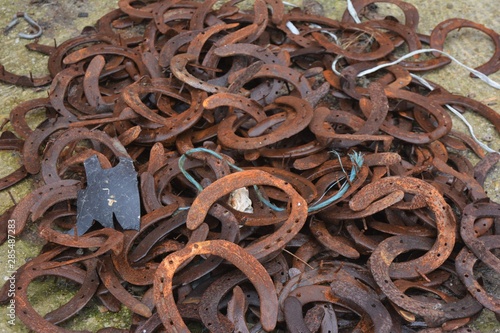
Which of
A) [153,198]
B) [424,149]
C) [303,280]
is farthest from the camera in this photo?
[424,149]

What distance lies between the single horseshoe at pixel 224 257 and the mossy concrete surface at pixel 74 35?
1.27 feet

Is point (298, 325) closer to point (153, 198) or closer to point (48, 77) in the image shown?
point (153, 198)

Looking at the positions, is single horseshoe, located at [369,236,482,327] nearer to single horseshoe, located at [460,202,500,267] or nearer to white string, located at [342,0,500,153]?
single horseshoe, located at [460,202,500,267]

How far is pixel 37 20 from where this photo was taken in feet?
15.5

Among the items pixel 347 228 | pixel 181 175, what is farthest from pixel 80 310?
pixel 347 228

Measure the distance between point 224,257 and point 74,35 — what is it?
260 centimetres

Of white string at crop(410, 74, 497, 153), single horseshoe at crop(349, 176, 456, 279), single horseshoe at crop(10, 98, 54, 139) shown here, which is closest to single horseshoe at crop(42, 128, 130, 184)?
single horseshoe at crop(10, 98, 54, 139)

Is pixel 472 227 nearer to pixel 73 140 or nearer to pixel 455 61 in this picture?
pixel 455 61

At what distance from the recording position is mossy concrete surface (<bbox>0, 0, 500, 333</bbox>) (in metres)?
2.96

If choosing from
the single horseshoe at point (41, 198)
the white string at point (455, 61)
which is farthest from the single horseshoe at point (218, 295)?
the white string at point (455, 61)

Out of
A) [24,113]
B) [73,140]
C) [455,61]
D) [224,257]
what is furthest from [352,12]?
[224,257]

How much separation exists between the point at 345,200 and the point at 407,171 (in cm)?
48

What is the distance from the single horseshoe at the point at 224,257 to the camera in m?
2.60

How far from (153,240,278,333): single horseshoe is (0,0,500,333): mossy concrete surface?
0.39 metres
